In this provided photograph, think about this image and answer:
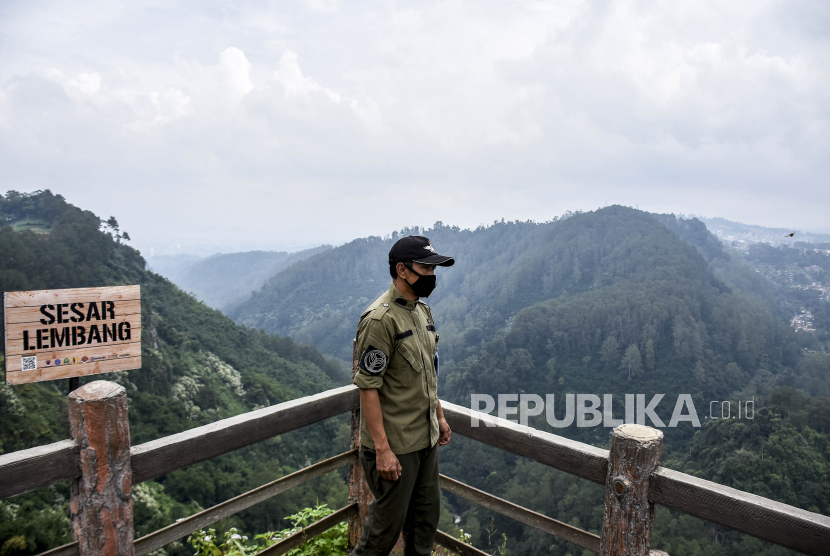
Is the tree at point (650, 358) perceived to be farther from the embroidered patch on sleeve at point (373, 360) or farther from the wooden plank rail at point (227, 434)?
the embroidered patch on sleeve at point (373, 360)

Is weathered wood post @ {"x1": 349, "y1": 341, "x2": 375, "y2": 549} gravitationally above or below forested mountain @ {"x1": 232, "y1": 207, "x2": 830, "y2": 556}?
above

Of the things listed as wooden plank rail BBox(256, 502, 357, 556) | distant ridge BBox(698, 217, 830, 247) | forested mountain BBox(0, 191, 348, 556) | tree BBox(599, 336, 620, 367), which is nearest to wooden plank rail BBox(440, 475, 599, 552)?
wooden plank rail BBox(256, 502, 357, 556)

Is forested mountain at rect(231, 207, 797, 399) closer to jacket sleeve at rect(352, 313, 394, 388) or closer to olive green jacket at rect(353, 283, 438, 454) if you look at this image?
olive green jacket at rect(353, 283, 438, 454)

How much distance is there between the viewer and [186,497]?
25.5 m

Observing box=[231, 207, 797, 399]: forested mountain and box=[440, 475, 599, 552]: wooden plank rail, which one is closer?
box=[440, 475, 599, 552]: wooden plank rail

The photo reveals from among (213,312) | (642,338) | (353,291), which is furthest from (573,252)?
(213,312)

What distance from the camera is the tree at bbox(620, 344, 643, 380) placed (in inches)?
2546

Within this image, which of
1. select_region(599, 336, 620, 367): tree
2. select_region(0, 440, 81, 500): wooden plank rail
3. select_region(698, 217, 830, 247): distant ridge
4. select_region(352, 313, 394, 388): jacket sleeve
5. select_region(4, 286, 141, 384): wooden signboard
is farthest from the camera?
select_region(698, 217, 830, 247): distant ridge

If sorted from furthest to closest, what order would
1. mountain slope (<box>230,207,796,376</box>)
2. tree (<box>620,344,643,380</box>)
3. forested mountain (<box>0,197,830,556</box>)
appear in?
mountain slope (<box>230,207,796,376</box>)
tree (<box>620,344,643,380</box>)
forested mountain (<box>0,197,830,556</box>)

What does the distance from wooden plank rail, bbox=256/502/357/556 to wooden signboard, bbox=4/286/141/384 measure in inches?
41.1

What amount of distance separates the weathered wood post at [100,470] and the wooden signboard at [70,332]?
249 millimetres

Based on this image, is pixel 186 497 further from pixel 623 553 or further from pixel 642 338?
pixel 642 338

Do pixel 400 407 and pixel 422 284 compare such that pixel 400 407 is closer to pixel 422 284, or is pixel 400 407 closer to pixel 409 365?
pixel 409 365

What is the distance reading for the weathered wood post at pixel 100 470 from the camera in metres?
1.65
